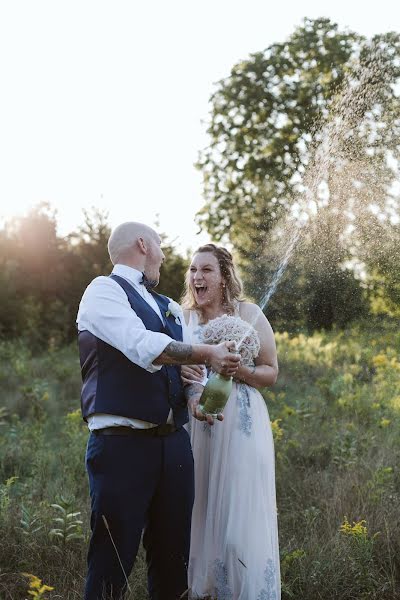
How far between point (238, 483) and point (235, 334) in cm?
74

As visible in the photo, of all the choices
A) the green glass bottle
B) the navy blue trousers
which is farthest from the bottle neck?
the navy blue trousers

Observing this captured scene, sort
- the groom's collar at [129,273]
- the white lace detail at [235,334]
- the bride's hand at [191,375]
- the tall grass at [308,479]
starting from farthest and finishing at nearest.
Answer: the tall grass at [308,479], the white lace detail at [235,334], the bride's hand at [191,375], the groom's collar at [129,273]

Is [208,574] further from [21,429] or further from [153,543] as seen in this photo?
[21,429]

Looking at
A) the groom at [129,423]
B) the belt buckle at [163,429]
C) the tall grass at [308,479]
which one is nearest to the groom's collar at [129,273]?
the groom at [129,423]

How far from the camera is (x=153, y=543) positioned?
308 centimetres

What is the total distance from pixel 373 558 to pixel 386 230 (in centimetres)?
281

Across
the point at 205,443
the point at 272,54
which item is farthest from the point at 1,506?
the point at 272,54

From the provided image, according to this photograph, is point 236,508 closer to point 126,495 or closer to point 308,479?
point 126,495

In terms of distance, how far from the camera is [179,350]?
275 centimetres

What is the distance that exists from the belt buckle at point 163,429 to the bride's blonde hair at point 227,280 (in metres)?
1.14

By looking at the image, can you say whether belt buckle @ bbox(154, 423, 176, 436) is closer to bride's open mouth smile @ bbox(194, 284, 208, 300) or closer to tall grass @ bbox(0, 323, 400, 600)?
tall grass @ bbox(0, 323, 400, 600)

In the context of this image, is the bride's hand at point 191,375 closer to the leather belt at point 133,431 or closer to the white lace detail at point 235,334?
the leather belt at point 133,431

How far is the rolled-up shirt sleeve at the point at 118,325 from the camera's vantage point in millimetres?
2697

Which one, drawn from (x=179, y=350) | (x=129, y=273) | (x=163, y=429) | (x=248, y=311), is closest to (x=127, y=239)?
(x=129, y=273)
